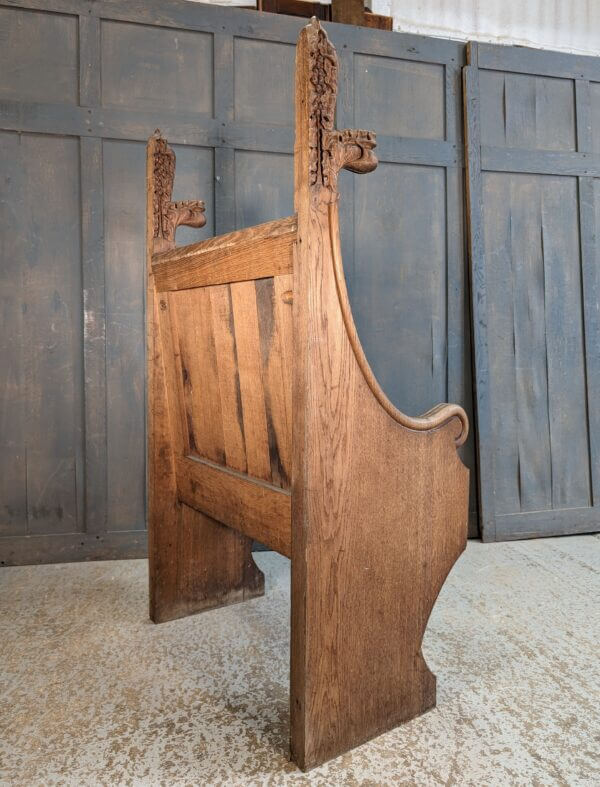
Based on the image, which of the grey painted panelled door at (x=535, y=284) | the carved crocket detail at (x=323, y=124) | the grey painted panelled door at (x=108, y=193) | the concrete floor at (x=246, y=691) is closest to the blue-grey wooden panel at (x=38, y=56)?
the grey painted panelled door at (x=108, y=193)

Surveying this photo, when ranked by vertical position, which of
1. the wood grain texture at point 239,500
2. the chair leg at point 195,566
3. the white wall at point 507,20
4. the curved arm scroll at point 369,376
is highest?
the white wall at point 507,20

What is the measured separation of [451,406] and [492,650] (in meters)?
0.81

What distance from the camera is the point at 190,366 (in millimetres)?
1903

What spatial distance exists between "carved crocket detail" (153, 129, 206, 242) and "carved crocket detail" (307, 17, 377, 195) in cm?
87

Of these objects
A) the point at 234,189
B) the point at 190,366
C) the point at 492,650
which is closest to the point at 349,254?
the point at 234,189

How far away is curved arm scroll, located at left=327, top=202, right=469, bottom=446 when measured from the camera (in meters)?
1.37

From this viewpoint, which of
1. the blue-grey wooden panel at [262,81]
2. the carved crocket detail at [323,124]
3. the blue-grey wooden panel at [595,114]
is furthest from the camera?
the blue-grey wooden panel at [595,114]

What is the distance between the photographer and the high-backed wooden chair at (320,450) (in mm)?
1367

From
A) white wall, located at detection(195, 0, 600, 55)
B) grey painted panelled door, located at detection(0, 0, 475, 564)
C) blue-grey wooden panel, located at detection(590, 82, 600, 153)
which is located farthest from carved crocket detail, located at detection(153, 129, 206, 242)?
blue-grey wooden panel, located at detection(590, 82, 600, 153)

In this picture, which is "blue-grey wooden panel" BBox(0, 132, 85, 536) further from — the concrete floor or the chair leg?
the chair leg

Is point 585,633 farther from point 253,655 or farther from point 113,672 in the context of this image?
point 113,672

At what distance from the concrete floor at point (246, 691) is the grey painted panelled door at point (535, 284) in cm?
64

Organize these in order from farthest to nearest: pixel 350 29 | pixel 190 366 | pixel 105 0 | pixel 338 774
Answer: pixel 350 29, pixel 105 0, pixel 190 366, pixel 338 774

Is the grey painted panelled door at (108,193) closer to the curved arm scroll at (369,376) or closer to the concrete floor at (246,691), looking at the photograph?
the concrete floor at (246,691)
